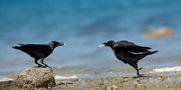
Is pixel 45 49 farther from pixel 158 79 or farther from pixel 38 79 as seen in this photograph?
pixel 158 79

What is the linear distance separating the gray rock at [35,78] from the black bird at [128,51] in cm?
262

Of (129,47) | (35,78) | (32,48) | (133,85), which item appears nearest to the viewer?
(133,85)

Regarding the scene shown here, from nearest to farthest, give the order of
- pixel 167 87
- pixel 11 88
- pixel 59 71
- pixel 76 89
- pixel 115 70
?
pixel 167 87 < pixel 76 89 < pixel 11 88 < pixel 115 70 < pixel 59 71

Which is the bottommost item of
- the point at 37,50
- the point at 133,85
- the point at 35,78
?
the point at 133,85

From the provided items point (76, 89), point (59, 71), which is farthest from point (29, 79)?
point (59, 71)

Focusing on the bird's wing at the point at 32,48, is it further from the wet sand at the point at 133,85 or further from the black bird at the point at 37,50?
the wet sand at the point at 133,85

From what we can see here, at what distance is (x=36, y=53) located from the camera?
60.8 feet

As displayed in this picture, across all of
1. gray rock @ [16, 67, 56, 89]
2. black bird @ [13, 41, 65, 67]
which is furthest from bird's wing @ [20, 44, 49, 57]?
gray rock @ [16, 67, 56, 89]

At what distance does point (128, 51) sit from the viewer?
64.0ft

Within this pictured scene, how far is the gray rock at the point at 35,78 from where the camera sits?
17.8 metres

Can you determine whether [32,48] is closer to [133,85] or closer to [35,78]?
[35,78]

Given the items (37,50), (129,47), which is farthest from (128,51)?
(37,50)

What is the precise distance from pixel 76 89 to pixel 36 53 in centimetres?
231

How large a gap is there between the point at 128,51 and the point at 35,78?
11.6 ft
